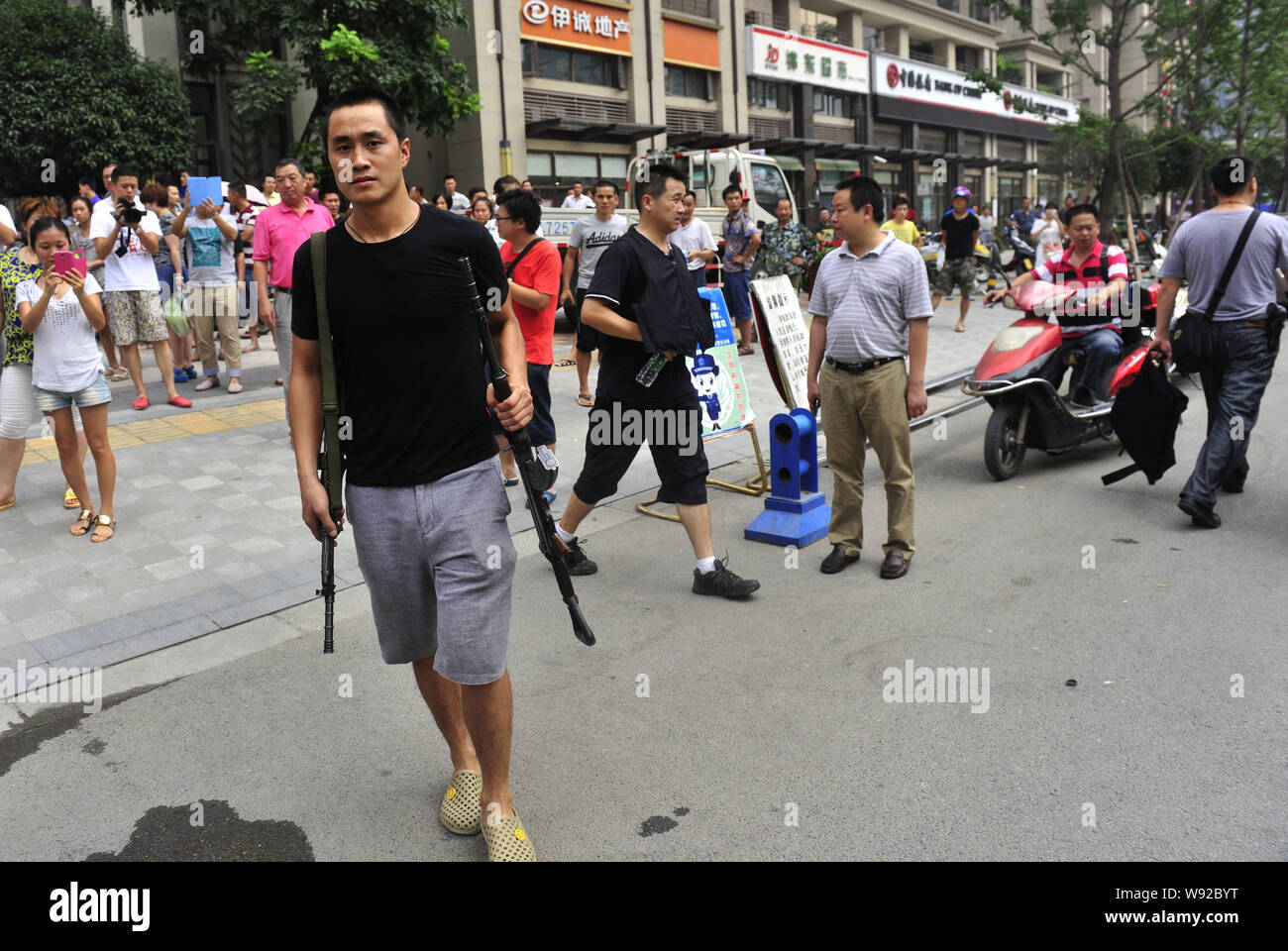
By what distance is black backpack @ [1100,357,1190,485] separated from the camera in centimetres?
612

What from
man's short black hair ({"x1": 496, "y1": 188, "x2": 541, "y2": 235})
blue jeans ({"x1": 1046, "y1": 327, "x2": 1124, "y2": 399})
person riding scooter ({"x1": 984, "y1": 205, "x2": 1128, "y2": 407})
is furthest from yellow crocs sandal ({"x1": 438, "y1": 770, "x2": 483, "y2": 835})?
blue jeans ({"x1": 1046, "y1": 327, "x2": 1124, "y2": 399})

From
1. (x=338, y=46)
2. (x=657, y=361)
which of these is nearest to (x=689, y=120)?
(x=338, y=46)

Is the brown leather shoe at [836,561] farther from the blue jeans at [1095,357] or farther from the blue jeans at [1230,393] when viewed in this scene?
the blue jeans at [1095,357]

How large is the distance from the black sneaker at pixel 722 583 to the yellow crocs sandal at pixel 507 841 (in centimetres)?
216

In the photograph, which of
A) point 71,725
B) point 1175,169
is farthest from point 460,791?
point 1175,169

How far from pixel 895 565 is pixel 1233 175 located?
284 cm

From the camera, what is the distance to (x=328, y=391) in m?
2.75

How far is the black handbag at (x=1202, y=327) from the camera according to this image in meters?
5.73

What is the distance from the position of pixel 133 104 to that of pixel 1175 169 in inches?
1567

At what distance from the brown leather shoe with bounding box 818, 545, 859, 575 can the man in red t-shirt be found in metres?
1.67

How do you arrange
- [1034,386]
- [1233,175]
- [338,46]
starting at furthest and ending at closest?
[338,46] → [1034,386] → [1233,175]

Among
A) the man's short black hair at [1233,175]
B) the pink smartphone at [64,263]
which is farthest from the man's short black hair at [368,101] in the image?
the man's short black hair at [1233,175]

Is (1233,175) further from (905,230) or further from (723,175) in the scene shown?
(723,175)

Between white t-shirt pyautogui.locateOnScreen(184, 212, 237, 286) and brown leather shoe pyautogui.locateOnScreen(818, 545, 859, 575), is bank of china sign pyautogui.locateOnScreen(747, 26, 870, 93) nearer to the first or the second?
white t-shirt pyautogui.locateOnScreen(184, 212, 237, 286)
